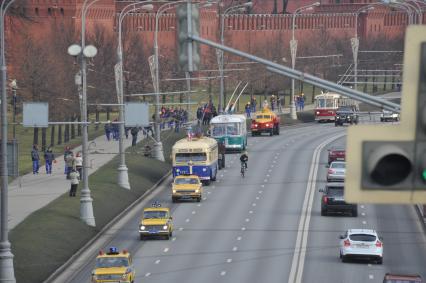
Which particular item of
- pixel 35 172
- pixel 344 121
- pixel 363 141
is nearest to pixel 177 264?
pixel 35 172

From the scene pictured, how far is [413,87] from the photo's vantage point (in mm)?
10836

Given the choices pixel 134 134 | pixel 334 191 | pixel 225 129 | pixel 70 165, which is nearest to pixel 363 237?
pixel 334 191

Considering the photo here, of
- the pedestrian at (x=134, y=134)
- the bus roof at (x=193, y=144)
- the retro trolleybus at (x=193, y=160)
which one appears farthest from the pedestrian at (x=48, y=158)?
the pedestrian at (x=134, y=134)

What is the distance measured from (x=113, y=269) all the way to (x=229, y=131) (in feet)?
145

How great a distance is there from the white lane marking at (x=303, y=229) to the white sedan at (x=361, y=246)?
57.9 inches

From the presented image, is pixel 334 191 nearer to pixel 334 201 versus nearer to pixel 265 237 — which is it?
pixel 334 201

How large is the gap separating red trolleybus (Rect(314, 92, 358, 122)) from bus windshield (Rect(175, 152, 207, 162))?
131 ft

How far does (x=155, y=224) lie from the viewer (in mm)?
50469

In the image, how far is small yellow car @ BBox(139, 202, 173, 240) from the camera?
50469mm

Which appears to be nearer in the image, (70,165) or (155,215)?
(155,215)

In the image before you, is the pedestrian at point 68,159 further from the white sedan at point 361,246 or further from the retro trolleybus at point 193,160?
the white sedan at point 361,246

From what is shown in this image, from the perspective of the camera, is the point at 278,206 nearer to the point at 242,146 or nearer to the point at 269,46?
the point at 242,146

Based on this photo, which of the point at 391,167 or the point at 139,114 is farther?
the point at 139,114

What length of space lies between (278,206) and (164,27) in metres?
78.9
